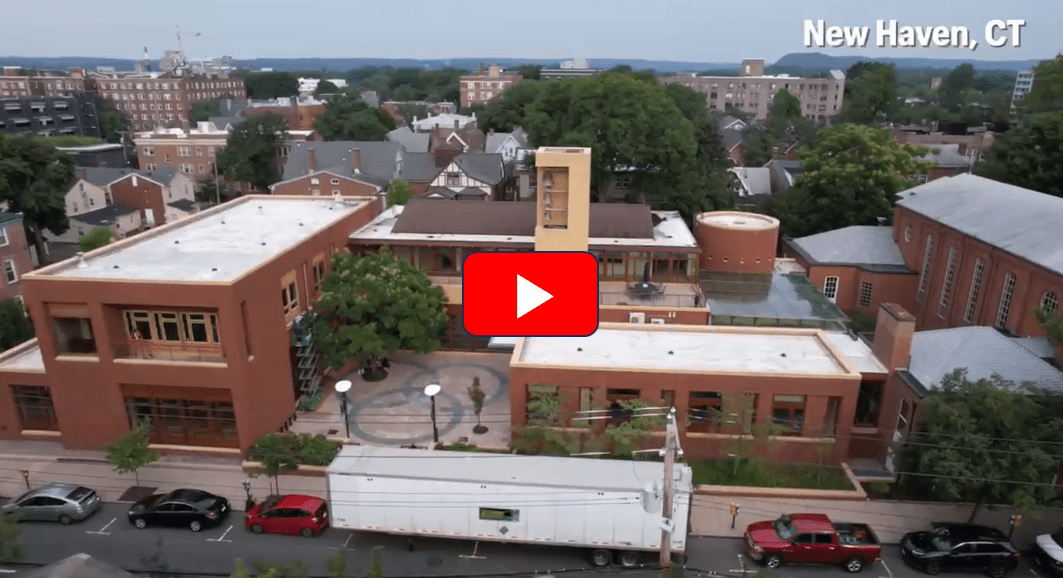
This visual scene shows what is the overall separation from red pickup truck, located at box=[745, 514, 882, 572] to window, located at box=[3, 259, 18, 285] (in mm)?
41371

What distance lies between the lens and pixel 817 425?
21.8 m

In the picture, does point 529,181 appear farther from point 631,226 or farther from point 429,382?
point 429,382

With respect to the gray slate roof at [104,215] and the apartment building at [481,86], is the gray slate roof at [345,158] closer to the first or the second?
the gray slate roof at [104,215]

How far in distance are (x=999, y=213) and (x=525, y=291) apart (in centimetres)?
2721

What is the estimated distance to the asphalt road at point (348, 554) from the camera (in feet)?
58.6

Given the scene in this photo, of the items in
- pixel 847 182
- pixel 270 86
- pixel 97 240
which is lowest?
pixel 97 240

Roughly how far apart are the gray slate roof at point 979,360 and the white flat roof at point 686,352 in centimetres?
295

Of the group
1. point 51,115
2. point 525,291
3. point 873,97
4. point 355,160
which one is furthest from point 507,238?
point 51,115

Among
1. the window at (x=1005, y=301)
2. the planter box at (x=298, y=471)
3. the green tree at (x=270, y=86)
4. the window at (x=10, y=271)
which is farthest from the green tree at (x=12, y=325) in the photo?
the green tree at (x=270, y=86)

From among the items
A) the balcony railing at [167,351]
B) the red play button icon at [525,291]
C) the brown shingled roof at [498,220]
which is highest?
the red play button icon at [525,291]

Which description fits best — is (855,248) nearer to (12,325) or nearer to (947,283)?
(947,283)

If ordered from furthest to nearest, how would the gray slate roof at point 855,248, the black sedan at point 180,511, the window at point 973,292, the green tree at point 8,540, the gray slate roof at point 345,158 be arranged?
the gray slate roof at point 345,158 < the gray slate roof at point 855,248 < the window at point 973,292 < the black sedan at point 180,511 < the green tree at point 8,540

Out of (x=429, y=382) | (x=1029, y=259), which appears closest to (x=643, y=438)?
(x=429, y=382)

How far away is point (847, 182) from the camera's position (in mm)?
44469
